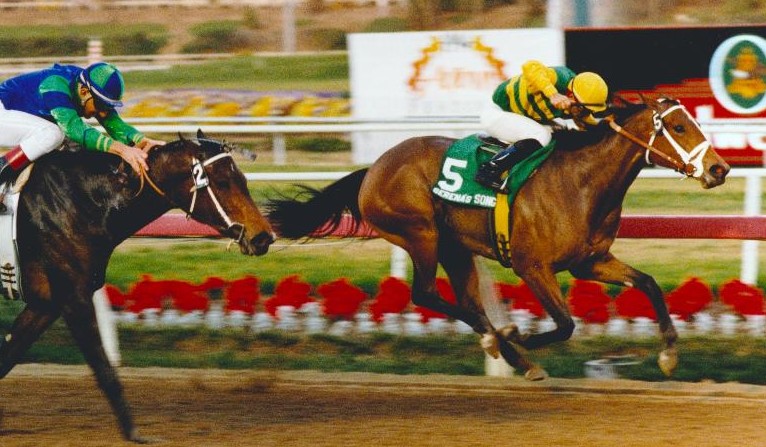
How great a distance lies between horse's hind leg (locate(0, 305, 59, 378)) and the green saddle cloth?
6.64ft

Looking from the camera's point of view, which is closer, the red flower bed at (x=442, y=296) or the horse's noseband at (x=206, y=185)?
the horse's noseband at (x=206, y=185)

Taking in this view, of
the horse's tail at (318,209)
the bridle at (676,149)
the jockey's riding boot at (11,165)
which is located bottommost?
the horse's tail at (318,209)

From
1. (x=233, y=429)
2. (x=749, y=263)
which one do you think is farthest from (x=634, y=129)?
(x=233, y=429)

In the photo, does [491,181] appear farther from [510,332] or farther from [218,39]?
[218,39]

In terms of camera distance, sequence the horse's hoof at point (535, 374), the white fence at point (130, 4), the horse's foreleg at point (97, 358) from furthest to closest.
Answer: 1. the white fence at point (130, 4)
2. the horse's hoof at point (535, 374)
3. the horse's foreleg at point (97, 358)

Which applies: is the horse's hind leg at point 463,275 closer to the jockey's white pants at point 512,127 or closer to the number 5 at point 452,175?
the number 5 at point 452,175

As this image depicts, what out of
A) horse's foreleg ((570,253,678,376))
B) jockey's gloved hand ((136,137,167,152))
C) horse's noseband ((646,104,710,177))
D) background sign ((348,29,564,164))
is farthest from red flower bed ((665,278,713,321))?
background sign ((348,29,564,164))

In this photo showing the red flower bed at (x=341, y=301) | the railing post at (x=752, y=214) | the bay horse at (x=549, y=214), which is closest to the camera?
the bay horse at (x=549, y=214)

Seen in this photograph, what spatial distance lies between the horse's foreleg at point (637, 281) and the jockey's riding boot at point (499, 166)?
0.54 m

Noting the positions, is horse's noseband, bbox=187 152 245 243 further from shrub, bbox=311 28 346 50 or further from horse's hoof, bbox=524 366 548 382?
shrub, bbox=311 28 346 50

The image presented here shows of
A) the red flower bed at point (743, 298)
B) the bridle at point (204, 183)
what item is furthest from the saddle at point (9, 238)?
the red flower bed at point (743, 298)

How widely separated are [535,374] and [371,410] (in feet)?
2.66

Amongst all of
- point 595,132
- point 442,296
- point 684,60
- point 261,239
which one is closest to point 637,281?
point 595,132

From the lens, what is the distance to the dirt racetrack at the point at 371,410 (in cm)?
533
